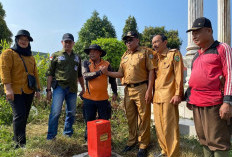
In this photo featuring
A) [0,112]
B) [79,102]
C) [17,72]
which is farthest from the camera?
[79,102]

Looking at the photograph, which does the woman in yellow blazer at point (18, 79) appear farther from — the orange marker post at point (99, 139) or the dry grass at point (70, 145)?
the orange marker post at point (99, 139)

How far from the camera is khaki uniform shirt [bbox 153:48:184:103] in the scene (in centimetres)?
272

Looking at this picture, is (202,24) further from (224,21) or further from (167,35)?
(167,35)

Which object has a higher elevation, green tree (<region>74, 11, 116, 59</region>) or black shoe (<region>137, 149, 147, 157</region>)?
green tree (<region>74, 11, 116, 59</region>)

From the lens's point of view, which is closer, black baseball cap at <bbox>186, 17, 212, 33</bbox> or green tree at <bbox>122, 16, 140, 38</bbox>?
black baseball cap at <bbox>186, 17, 212, 33</bbox>

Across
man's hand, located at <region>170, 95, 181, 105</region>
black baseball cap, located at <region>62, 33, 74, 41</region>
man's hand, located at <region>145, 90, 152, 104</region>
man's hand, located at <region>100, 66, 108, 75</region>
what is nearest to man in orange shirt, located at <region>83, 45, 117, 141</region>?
man's hand, located at <region>100, 66, 108, 75</region>

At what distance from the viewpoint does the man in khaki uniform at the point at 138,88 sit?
3117 millimetres

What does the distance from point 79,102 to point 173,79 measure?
141 inches

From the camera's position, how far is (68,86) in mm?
3525

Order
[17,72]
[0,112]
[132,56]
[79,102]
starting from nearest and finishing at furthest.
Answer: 1. [17,72]
2. [132,56]
3. [0,112]
4. [79,102]

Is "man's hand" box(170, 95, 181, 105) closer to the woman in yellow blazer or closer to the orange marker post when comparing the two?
the orange marker post

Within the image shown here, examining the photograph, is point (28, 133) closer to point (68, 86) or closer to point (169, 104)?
point (68, 86)

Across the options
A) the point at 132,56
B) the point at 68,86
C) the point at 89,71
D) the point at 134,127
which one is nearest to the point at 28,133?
the point at 68,86

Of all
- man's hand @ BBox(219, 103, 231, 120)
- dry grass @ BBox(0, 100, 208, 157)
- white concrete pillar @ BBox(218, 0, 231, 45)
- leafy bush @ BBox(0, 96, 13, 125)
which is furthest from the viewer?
white concrete pillar @ BBox(218, 0, 231, 45)
